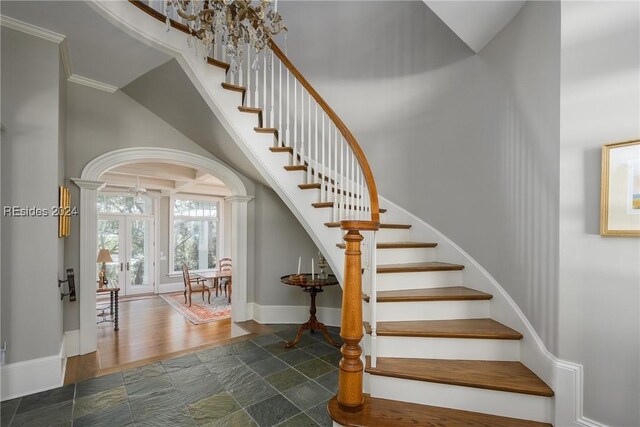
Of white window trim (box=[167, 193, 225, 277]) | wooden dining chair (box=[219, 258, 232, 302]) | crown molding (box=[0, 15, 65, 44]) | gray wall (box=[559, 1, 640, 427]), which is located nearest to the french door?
white window trim (box=[167, 193, 225, 277])

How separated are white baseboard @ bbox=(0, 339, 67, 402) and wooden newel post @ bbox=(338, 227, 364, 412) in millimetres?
2456

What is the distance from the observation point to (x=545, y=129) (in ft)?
5.90

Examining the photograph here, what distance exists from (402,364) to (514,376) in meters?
0.67

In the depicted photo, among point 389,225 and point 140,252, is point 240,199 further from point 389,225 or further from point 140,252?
point 140,252

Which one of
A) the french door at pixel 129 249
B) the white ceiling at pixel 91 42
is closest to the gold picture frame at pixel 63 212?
the white ceiling at pixel 91 42

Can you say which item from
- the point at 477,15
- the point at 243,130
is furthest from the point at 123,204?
the point at 477,15

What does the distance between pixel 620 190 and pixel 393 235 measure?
195 centimetres

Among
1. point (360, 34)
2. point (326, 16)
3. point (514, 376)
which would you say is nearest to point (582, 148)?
point (514, 376)

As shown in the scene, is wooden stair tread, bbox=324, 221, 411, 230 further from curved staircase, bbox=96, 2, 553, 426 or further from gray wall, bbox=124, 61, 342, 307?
gray wall, bbox=124, 61, 342, 307

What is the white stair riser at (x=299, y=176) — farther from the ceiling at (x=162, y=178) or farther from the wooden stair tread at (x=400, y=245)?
the ceiling at (x=162, y=178)

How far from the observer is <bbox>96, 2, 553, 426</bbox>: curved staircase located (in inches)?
68.2

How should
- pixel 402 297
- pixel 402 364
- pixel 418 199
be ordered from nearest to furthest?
pixel 402 364
pixel 402 297
pixel 418 199

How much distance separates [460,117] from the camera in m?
2.82

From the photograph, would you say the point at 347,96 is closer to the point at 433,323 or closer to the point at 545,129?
the point at 545,129
